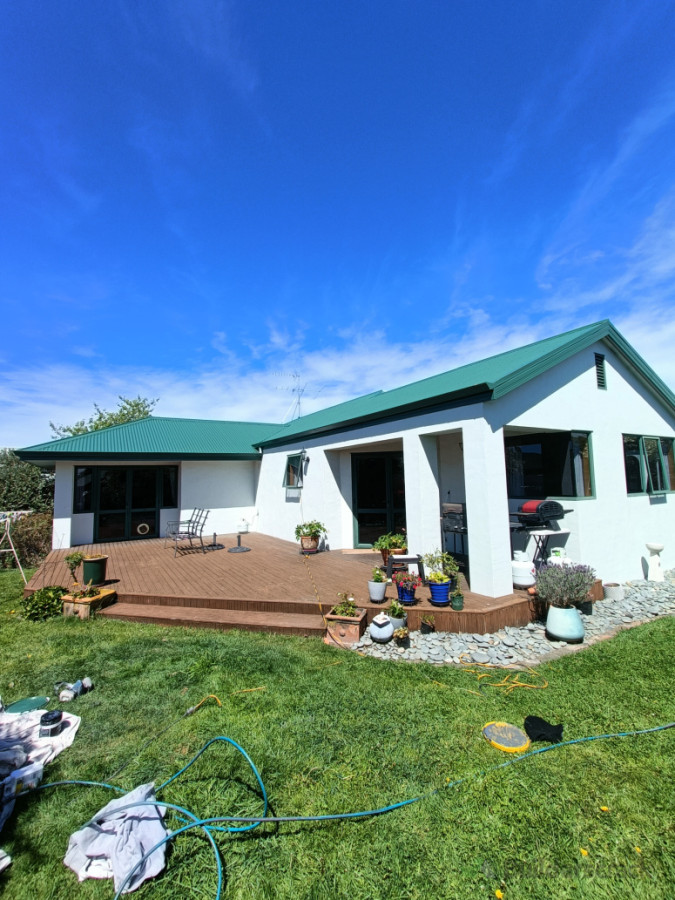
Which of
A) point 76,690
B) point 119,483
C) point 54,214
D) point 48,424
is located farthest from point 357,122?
point 48,424

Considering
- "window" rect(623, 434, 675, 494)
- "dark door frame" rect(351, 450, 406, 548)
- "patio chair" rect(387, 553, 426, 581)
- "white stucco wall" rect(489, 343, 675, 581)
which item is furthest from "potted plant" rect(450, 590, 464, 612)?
"window" rect(623, 434, 675, 494)

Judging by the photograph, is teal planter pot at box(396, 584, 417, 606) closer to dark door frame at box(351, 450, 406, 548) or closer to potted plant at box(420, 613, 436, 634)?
potted plant at box(420, 613, 436, 634)

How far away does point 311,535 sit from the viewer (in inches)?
397

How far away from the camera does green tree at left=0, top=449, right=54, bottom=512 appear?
16625 mm

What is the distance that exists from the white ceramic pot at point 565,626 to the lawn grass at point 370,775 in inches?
17.0

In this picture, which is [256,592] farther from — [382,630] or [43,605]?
[43,605]

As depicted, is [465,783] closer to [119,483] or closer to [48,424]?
[119,483]

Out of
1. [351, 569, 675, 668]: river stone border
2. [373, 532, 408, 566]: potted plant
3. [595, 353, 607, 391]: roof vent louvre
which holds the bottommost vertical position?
[351, 569, 675, 668]: river stone border

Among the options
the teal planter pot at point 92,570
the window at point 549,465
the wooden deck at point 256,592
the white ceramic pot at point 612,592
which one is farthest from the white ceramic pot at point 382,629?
the teal planter pot at point 92,570

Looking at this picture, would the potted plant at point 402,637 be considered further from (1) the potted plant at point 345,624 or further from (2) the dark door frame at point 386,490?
(2) the dark door frame at point 386,490

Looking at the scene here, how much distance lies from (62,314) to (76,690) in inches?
537

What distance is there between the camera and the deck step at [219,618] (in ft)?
18.4

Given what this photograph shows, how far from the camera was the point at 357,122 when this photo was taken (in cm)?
835

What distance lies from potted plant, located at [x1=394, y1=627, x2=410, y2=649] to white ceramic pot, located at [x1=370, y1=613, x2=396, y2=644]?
11 cm
